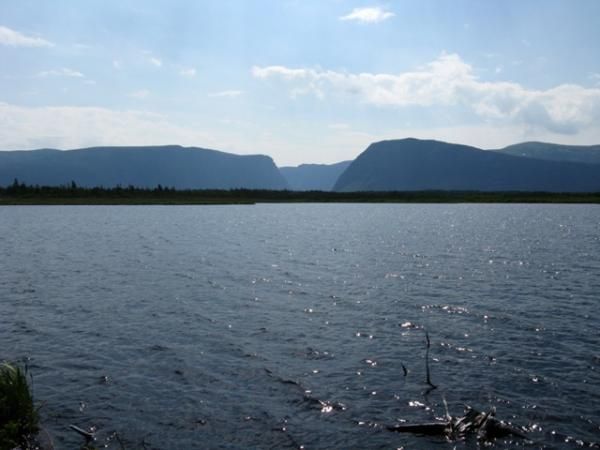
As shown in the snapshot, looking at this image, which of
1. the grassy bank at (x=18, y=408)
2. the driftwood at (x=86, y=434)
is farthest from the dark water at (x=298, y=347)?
the grassy bank at (x=18, y=408)

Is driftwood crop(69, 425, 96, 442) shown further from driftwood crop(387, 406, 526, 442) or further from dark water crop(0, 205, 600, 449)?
driftwood crop(387, 406, 526, 442)

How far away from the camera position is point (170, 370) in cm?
2378

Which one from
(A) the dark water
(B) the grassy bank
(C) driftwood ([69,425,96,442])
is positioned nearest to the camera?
(B) the grassy bank

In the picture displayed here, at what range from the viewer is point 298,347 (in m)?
27.2

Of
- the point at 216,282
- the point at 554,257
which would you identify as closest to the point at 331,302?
the point at 216,282

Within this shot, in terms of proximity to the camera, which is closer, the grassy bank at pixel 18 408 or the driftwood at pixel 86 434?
the grassy bank at pixel 18 408

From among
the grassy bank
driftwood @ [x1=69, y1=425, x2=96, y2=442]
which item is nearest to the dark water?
driftwood @ [x1=69, y1=425, x2=96, y2=442]

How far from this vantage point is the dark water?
18406 mm

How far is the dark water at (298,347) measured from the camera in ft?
60.4

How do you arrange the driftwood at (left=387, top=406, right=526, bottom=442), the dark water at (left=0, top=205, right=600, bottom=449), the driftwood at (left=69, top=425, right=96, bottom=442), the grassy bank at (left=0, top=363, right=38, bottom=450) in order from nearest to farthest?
the grassy bank at (left=0, top=363, right=38, bottom=450), the driftwood at (left=69, top=425, right=96, bottom=442), the driftwood at (left=387, top=406, right=526, bottom=442), the dark water at (left=0, top=205, right=600, bottom=449)

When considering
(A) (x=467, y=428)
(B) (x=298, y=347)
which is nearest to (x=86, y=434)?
(B) (x=298, y=347)

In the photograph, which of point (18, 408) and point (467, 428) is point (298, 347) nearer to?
point (467, 428)

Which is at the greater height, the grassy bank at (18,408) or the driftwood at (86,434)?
the grassy bank at (18,408)

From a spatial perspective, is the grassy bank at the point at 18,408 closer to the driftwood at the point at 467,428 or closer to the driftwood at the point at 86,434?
the driftwood at the point at 86,434
